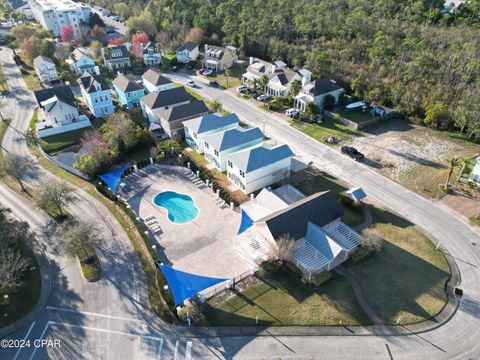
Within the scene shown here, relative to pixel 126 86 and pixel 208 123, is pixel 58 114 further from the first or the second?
pixel 208 123

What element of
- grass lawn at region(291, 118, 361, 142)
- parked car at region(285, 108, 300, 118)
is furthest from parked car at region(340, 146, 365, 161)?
parked car at region(285, 108, 300, 118)

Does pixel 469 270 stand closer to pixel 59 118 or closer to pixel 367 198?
pixel 367 198

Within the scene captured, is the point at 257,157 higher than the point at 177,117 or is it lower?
higher

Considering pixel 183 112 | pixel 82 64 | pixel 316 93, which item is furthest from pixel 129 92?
pixel 316 93

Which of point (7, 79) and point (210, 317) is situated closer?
point (210, 317)

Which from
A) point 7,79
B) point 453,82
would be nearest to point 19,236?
point 7,79

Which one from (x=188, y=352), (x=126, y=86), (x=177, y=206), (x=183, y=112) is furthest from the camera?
(x=126, y=86)

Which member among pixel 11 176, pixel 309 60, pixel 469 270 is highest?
pixel 309 60
